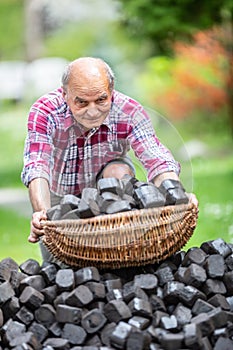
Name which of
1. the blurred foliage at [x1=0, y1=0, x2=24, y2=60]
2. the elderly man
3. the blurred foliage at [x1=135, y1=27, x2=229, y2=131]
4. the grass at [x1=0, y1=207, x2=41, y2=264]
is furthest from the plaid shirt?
the blurred foliage at [x1=0, y1=0, x2=24, y2=60]

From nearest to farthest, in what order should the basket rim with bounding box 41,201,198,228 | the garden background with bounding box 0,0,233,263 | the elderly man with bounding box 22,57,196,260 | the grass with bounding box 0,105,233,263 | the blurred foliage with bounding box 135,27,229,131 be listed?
the basket rim with bounding box 41,201,198,228, the elderly man with bounding box 22,57,196,260, the grass with bounding box 0,105,233,263, the garden background with bounding box 0,0,233,263, the blurred foliage with bounding box 135,27,229,131

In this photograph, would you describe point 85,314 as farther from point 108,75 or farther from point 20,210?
point 20,210

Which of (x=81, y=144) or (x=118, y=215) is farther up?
(x=81, y=144)

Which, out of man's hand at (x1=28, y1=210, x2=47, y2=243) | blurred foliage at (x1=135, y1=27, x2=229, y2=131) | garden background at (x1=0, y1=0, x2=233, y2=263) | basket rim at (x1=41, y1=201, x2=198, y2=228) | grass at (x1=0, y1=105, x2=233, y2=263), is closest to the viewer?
basket rim at (x1=41, y1=201, x2=198, y2=228)

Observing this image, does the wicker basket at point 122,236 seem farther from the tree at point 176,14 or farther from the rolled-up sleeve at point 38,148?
the tree at point 176,14

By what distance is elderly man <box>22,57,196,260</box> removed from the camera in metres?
2.80

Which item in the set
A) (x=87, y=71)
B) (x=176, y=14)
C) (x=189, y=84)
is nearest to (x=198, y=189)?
(x=176, y=14)

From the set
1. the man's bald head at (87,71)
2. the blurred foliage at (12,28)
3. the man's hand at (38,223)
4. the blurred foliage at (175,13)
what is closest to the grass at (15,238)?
the man's hand at (38,223)

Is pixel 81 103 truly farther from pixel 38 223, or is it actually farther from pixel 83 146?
pixel 38 223

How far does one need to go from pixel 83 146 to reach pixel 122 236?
0.46 m

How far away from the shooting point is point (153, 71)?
1232 cm

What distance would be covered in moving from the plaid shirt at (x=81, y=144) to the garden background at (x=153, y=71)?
0.25 ft

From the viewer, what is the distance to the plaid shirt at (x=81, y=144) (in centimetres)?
284

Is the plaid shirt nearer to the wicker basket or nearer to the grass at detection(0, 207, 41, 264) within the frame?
the wicker basket
